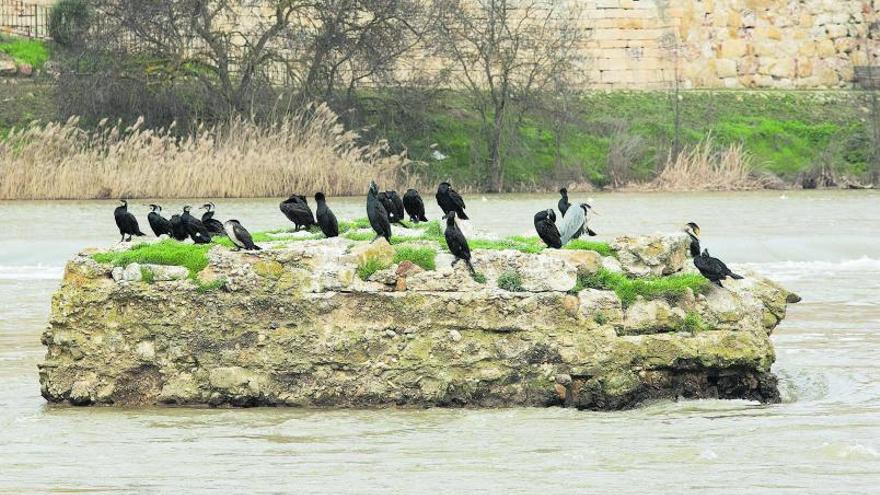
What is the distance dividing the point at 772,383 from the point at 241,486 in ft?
14.8

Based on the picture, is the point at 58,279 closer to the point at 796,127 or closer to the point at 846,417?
the point at 846,417

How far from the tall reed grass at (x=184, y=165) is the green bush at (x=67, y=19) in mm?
7313

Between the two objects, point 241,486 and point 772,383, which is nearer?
point 241,486

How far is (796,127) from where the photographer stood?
51.7 meters

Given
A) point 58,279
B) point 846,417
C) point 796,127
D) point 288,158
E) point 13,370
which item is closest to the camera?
point 846,417

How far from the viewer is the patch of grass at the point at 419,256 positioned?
13164 mm

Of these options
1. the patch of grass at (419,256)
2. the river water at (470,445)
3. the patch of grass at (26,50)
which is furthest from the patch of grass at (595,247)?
the patch of grass at (26,50)

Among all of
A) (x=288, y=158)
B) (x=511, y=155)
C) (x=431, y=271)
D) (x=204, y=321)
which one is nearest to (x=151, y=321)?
(x=204, y=321)

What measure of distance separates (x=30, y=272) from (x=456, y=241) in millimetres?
13669

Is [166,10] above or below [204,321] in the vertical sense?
above

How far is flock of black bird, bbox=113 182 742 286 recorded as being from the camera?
1324cm

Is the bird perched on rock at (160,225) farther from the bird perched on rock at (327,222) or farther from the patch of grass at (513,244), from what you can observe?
the patch of grass at (513,244)

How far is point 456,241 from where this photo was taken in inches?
510

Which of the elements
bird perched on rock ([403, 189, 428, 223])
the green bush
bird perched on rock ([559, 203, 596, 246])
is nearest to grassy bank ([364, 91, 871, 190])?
the green bush
